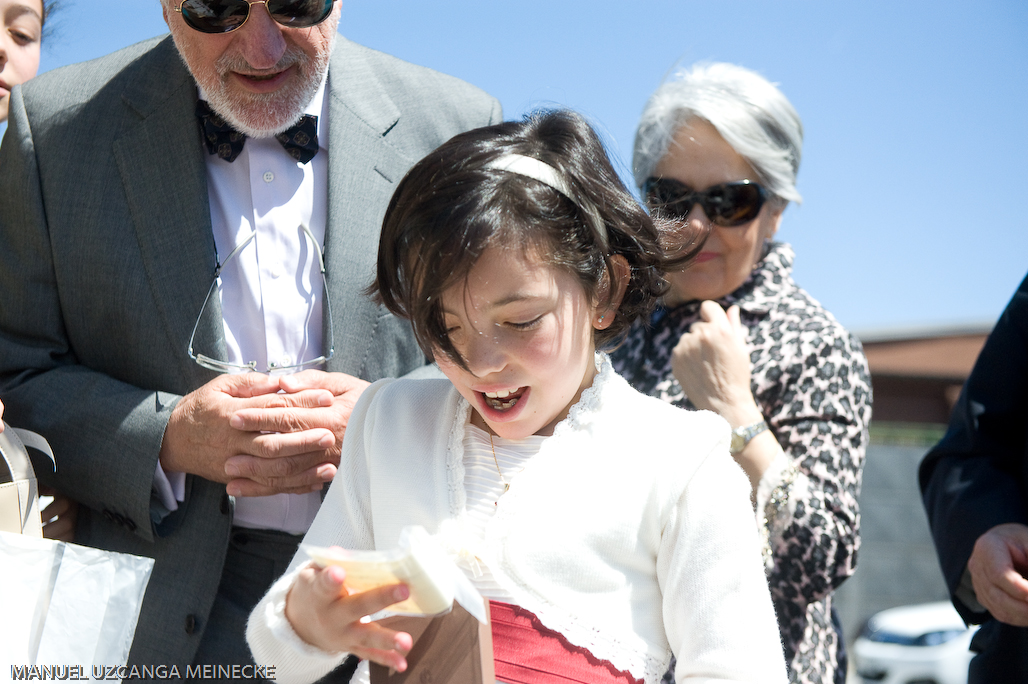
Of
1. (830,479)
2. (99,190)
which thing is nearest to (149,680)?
(99,190)

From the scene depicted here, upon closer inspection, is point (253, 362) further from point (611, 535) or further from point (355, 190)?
point (611, 535)

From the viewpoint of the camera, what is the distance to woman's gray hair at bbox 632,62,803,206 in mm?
2689

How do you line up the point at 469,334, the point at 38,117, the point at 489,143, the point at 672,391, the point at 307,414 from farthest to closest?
1. the point at 672,391
2. the point at 38,117
3. the point at 307,414
4. the point at 489,143
5. the point at 469,334

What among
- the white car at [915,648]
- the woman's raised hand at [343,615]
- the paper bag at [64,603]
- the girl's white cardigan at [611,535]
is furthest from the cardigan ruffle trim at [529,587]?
the white car at [915,648]

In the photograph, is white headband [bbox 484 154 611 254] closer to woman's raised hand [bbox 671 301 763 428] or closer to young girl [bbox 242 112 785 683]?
young girl [bbox 242 112 785 683]

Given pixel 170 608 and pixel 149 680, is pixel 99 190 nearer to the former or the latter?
pixel 170 608

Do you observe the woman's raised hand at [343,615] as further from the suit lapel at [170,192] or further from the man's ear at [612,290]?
the suit lapel at [170,192]

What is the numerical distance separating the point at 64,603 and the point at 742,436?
1558 mm

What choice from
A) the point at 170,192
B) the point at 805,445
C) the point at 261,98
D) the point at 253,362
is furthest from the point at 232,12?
the point at 805,445

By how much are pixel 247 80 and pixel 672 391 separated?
1.40 metres

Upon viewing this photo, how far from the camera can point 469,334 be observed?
4.97 ft

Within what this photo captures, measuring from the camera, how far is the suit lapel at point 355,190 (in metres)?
2.25

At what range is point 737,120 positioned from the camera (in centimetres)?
269

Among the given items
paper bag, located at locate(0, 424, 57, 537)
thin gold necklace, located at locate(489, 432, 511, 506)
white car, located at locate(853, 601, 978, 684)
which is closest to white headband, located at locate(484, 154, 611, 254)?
thin gold necklace, located at locate(489, 432, 511, 506)
